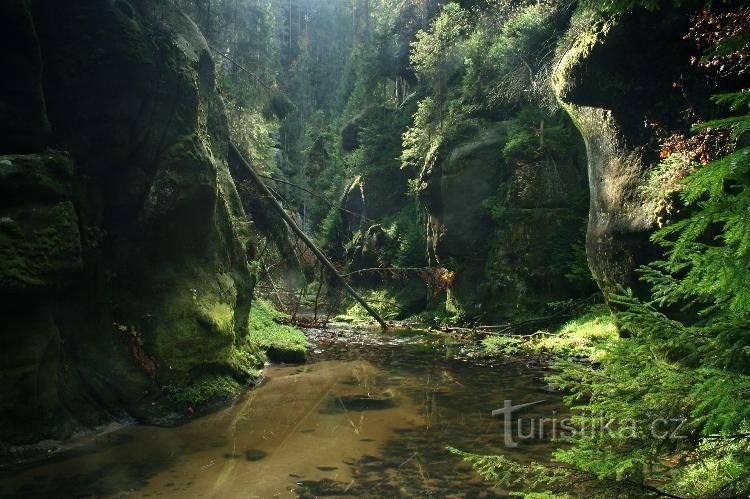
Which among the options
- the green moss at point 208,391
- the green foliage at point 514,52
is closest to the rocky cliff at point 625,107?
the green moss at point 208,391

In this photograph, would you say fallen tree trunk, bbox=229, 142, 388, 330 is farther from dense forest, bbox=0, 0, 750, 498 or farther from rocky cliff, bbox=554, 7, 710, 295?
rocky cliff, bbox=554, 7, 710, 295

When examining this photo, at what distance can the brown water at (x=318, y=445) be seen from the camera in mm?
5375

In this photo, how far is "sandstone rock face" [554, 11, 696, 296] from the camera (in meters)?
9.33

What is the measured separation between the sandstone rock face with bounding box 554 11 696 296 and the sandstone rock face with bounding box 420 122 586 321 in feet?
24.7

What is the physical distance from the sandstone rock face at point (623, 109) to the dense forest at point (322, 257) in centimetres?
4

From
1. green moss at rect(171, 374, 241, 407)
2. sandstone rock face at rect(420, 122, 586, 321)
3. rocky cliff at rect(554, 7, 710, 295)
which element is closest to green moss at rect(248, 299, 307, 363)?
green moss at rect(171, 374, 241, 407)

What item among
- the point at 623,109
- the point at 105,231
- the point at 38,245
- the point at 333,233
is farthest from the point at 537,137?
the point at 333,233

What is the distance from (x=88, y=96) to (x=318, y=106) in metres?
52.9

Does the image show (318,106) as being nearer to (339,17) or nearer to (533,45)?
(339,17)

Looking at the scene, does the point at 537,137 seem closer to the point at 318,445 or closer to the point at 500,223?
the point at 500,223

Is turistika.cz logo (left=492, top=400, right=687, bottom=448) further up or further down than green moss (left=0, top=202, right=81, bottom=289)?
further down

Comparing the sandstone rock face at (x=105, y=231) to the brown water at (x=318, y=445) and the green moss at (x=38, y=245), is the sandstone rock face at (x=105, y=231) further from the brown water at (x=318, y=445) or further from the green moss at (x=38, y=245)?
the brown water at (x=318, y=445)

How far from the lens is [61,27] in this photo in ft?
26.5

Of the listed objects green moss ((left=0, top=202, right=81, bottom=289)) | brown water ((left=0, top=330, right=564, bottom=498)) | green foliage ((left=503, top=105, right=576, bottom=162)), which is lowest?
brown water ((left=0, top=330, right=564, bottom=498))
